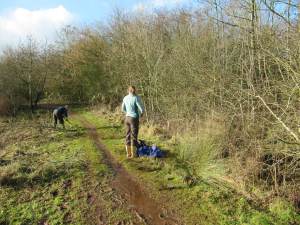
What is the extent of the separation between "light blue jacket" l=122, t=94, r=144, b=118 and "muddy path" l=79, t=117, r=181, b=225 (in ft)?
4.75

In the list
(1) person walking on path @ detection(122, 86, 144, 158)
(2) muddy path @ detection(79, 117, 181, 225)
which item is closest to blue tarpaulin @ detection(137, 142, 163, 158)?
(1) person walking on path @ detection(122, 86, 144, 158)

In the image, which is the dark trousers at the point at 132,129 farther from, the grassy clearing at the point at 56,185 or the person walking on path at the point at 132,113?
the grassy clearing at the point at 56,185

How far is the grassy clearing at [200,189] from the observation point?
7.08 m

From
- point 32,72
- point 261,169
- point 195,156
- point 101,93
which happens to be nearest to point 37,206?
point 195,156

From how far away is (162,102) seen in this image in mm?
17078

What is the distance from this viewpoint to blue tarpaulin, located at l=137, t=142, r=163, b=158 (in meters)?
10.5

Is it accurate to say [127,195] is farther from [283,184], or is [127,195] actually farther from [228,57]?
[228,57]

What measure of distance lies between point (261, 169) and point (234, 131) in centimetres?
167

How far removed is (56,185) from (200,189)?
3.42 m

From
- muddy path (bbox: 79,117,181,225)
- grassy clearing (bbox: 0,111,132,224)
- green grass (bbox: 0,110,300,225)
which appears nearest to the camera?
muddy path (bbox: 79,117,181,225)

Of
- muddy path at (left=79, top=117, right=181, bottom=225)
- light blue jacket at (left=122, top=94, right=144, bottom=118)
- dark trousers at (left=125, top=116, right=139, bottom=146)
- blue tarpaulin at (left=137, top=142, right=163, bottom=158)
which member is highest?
light blue jacket at (left=122, top=94, right=144, bottom=118)

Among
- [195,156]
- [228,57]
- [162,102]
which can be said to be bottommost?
[195,156]

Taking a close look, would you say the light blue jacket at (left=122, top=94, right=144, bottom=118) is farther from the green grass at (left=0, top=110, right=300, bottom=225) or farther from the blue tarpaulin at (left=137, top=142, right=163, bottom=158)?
the green grass at (left=0, top=110, right=300, bottom=225)

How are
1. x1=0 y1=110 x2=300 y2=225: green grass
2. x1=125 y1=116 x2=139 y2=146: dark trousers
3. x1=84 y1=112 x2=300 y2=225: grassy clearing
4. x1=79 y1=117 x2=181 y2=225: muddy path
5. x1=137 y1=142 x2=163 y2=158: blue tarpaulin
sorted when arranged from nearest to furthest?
1. x1=79 y1=117 x2=181 y2=225: muddy path
2. x1=84 y1=112 x2=300 y2=225: grassy clearing
3. x1=0 y1=110 x2=300 y2=225: green grass
4. x1=137 y1=142 x2=163 y2=158: blue tarpaulin
5. x1=125 y1=116 x2=139 y2=146: dark trousers
